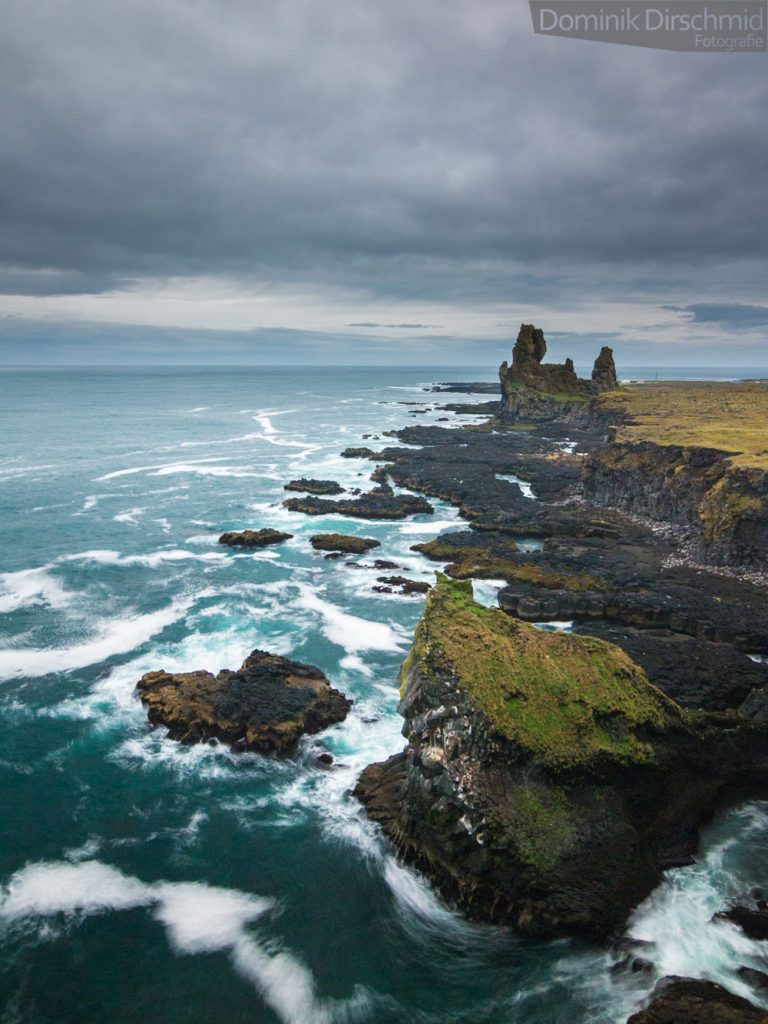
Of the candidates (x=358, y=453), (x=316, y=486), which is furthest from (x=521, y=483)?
(x=358, y=453)

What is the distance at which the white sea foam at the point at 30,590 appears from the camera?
146 feet

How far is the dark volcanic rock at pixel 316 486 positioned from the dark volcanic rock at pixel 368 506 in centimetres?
413

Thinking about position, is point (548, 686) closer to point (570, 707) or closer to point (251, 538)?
point (570, 707)

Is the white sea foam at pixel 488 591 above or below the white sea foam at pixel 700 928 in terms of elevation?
above

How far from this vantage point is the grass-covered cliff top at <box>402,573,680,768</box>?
20297 millimetres

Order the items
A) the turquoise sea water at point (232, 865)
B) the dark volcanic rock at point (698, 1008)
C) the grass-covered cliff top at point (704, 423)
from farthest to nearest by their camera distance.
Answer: the grass-covered cliff top at point (704, 423)
the turquoise sea water at point (232, 865)
the dark volcanic rock at point (698, 1008)

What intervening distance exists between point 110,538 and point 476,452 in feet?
203

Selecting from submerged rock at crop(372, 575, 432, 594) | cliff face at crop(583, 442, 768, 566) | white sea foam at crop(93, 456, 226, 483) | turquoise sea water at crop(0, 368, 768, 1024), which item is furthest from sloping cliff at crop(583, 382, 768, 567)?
white sea foam at crop(93, 456, 226, 483)

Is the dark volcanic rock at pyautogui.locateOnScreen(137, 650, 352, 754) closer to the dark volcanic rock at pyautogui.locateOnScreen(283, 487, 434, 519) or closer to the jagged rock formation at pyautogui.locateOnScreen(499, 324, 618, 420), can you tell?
the dark volcanic rock at pyautogui.locateOnScreen(283, 487, 434, 519)

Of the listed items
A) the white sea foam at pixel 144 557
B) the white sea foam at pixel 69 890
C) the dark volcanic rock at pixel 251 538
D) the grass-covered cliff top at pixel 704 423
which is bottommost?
the white sea foam at pixel 69 890

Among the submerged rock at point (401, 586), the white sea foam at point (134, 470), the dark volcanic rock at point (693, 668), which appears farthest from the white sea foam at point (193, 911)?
the white sea foam at point (134, 470)

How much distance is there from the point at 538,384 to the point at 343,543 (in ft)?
361

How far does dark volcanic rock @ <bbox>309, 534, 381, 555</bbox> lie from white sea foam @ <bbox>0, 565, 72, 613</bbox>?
2145 centimetres

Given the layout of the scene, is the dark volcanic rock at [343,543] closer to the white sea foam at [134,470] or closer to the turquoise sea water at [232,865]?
the turquoise sea water at [232,865]
